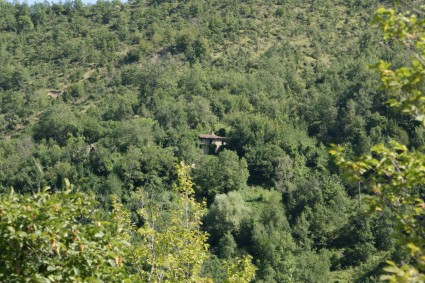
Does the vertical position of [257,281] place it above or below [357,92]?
below

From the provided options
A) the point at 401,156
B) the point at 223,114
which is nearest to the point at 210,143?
the point at 223,114

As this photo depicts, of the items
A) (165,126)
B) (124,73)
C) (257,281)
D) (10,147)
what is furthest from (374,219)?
(124,73)

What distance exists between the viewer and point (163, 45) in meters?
99.9

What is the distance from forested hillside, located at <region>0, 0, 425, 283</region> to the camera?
169 ft

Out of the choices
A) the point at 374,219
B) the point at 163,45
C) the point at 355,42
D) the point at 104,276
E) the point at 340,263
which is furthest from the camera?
the point at 163,45

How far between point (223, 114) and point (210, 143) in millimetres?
9610

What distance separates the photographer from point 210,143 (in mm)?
70562

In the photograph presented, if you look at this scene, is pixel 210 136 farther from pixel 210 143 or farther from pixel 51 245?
pixel 51 245

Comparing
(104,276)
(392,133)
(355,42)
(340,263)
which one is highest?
(104,276)

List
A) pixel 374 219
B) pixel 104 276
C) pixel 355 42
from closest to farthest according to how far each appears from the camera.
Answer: pixel 104 276 < pixel 374 219 < pixel 355 42

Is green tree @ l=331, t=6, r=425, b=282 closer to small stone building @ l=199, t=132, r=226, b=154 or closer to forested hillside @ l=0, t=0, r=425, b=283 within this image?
forested hillside @ l=0, t=0, r=425, b=283

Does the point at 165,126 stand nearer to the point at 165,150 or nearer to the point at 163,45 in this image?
the point at 165,150

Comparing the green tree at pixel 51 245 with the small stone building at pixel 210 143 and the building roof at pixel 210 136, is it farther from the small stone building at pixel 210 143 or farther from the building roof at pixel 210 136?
the building roof at pixel 210 136

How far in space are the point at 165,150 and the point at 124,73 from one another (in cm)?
3052
